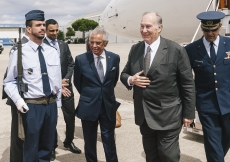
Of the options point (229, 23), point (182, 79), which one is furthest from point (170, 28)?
point (182, 79)

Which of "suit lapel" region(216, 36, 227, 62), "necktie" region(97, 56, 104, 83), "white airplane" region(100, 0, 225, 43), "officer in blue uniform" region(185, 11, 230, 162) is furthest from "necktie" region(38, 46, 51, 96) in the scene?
"white airplane" region(100, 0, 225, 43)

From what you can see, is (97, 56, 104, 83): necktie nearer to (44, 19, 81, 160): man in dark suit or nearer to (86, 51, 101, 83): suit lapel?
(86, 51, 101, 83): suit lapel

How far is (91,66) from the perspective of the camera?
3.57 m

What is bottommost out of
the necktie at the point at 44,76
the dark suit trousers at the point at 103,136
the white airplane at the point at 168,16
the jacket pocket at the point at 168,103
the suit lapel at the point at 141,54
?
the dark suit trousers at the point at 103,136

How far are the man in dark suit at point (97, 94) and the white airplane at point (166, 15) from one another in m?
2.44

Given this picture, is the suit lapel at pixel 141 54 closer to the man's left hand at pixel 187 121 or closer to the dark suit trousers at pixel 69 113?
the man's left hand at pixel 187 121

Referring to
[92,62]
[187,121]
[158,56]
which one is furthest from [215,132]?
[92,62]

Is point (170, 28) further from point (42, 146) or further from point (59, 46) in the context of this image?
point (42, 146)

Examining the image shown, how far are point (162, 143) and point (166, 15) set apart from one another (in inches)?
155

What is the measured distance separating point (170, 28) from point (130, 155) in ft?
10.5

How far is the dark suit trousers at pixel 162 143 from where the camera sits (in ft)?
10.1

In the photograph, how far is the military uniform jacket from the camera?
3289 mm

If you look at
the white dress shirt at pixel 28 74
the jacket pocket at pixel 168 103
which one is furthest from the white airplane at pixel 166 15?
the white dress shirt at pixel 28 74

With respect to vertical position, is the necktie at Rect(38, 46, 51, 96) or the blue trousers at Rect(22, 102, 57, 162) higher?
the necktie at Rect(38, 46, 51, 96)
